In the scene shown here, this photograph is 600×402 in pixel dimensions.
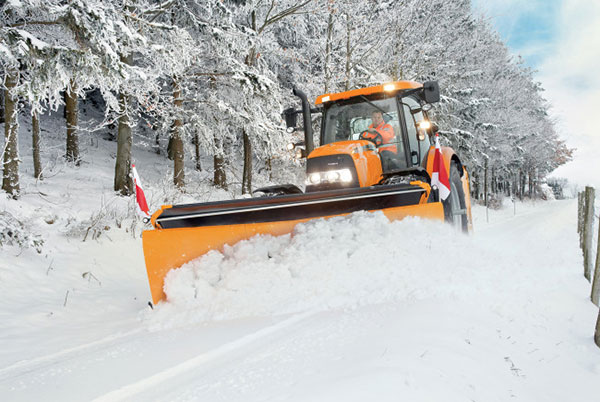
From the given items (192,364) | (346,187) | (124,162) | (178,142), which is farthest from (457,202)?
(178,142)

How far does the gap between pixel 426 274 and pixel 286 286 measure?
3.80ft

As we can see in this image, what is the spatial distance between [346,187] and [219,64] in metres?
8.52

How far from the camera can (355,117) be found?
5250 mm

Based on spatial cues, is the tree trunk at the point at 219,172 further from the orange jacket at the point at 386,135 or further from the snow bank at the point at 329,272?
the snow bank at the point at 329,272

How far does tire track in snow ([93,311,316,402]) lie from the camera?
81.0 inches

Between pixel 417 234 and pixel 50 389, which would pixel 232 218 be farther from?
pixel 50 389

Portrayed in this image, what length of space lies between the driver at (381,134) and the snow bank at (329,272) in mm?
1600

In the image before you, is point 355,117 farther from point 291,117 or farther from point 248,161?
point 248,161

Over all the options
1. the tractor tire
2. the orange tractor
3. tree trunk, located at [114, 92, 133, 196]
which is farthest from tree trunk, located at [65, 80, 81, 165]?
the tractor tire

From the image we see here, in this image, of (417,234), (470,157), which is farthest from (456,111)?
(417,234)

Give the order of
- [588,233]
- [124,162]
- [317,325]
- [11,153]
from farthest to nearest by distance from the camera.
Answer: [124,162]
[11,153]
[588,233]
[317,325]

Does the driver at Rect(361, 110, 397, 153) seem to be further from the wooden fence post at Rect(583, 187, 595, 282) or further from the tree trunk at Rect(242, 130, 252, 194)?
the tree trunk at Rect(242, 130, 252, 194)

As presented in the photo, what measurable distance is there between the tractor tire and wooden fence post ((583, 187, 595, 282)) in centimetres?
166

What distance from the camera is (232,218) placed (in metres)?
3.82
